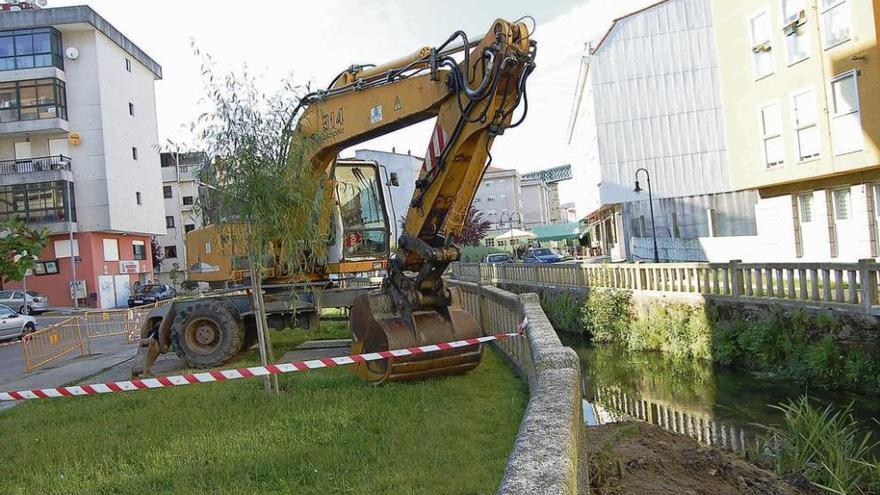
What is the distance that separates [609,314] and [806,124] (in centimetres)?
710

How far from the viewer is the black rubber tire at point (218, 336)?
11.8 metres

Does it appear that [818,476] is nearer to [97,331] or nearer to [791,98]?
[791,98]

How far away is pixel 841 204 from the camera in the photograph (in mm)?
17781

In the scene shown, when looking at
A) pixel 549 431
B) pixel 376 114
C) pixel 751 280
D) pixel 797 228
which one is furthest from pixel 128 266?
pixel 549 431

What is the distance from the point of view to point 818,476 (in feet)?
18.9

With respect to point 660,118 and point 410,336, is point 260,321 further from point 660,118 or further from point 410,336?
point 660,118

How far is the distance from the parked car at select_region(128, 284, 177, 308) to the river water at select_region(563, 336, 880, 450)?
30.7 meters

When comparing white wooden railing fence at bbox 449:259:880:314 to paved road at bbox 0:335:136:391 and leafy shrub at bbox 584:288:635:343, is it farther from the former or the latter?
paved road at bbox 0:335:136:391

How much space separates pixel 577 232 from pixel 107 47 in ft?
139

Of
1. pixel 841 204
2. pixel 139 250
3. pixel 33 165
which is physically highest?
pixel 33 165

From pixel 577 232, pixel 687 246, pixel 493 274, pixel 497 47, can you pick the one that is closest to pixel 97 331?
pixel 493 274

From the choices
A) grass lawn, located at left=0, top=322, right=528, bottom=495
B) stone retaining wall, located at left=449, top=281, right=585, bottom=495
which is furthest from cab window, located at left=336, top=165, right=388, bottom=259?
stone retaining wall, located at left=449, top=281, right=585, bottom=495

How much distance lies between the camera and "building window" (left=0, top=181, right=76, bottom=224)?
127ft

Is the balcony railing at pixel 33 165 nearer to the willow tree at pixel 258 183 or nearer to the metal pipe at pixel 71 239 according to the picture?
the metal pipe at pixel 71 239
